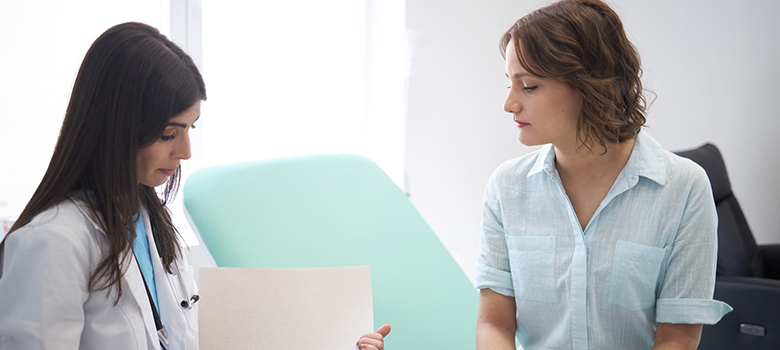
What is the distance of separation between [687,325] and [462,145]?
6.01 feet

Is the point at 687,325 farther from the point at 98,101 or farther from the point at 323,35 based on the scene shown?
the point at 323,35

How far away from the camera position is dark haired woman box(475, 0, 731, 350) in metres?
1.04

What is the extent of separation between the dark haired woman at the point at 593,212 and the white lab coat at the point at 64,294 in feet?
2.10

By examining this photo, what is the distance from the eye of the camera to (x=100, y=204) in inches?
34.9

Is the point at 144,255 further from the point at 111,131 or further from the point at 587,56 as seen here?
the point at 587,56

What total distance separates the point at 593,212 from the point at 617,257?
93mm

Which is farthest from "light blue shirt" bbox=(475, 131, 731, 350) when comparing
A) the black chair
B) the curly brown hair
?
the black chair

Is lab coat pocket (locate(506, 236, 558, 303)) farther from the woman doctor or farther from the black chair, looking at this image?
the black chair

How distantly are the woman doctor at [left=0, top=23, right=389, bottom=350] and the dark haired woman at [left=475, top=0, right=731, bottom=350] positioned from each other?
584 mm

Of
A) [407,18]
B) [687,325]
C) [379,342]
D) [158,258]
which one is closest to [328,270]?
[379,342]

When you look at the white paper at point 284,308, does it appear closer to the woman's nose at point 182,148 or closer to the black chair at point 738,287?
the woman's nose at point 182,148

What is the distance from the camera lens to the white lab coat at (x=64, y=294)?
798mm

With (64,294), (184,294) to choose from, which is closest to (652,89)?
(184,294)

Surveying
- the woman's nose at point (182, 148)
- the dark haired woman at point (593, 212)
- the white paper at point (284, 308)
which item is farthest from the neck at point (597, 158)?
the woman's nose at point (182, 148)
